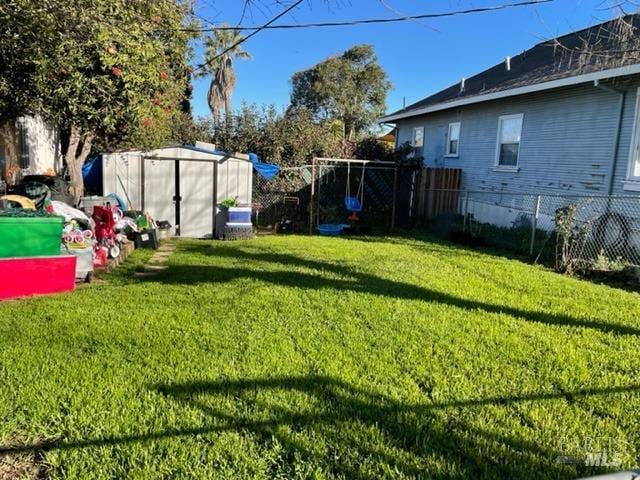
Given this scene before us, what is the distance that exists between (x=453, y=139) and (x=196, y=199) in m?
8.76

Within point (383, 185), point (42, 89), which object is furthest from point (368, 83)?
point (42, 89)

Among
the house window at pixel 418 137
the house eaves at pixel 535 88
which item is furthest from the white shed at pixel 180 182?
the house window at pixel 418 137

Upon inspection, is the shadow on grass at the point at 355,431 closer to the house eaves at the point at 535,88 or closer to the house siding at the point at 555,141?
the house eaves at the point at 535,88

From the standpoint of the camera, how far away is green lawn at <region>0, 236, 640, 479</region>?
257 centimetres

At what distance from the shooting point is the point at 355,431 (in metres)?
2.80

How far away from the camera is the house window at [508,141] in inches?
492

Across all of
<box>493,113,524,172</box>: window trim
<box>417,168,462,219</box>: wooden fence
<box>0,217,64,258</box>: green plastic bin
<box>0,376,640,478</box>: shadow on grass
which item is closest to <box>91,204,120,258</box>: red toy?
<box>0,217,64,258</box>: green plastic bin

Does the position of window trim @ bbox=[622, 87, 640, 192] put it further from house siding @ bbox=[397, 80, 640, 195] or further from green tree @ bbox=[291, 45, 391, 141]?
green tree @ bbox=[291, 45, 391, 141]

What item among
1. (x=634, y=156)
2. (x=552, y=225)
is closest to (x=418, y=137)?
(x=552, y=225)

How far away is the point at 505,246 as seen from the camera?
405 inches

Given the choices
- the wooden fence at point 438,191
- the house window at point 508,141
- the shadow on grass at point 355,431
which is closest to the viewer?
the shadow on grass at point 355,431

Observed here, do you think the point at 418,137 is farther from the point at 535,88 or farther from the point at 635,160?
Result: the point at 635,160

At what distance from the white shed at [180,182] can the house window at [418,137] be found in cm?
874

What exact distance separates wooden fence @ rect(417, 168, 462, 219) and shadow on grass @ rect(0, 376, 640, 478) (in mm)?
11189
